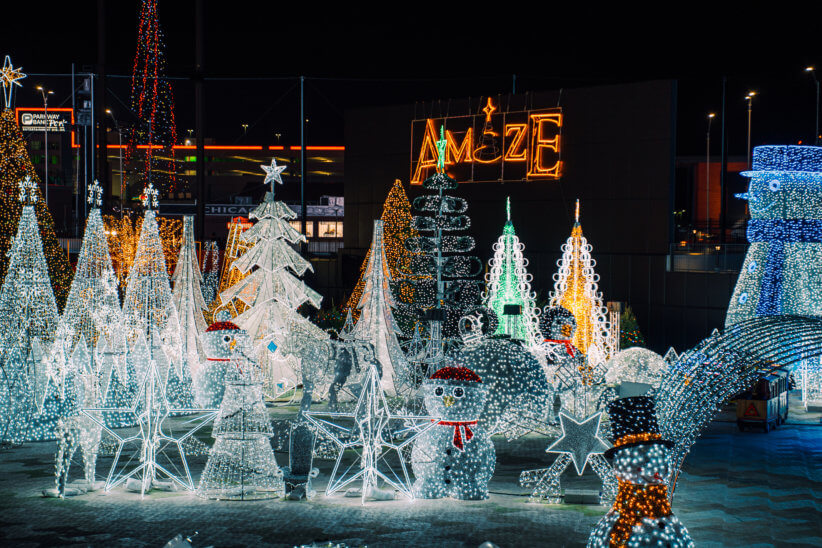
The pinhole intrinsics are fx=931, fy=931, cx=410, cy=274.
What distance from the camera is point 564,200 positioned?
26188 mm

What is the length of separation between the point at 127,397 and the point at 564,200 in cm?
1497

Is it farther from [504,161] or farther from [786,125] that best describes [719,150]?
[504,161]

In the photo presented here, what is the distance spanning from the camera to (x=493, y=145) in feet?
89.8

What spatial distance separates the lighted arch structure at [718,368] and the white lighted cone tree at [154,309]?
9.64 metres

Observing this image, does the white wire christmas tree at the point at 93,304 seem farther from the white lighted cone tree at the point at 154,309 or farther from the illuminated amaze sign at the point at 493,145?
the illuminated amaze sign at the point at 493,145

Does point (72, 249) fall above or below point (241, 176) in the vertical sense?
below

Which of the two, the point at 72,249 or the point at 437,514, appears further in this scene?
the point at 72,249

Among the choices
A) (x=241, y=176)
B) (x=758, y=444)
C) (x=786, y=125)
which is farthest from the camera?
(x=241, y=176)

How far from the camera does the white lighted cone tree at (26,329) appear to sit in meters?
14.1

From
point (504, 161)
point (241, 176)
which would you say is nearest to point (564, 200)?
point (504, 161)

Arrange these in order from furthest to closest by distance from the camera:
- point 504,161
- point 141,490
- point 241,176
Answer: point 241,176, point 504,161, point 141,490

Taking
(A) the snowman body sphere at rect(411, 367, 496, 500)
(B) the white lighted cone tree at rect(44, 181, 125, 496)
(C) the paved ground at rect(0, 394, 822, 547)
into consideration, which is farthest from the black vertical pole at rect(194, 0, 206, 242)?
(A) the snowman body sphere at rect(411, 367, 496, 500)

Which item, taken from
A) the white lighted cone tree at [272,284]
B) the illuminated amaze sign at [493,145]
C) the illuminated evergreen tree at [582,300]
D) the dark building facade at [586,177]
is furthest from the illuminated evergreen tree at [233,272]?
the dark building facade at [586,177]

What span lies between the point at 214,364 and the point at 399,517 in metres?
6.90
